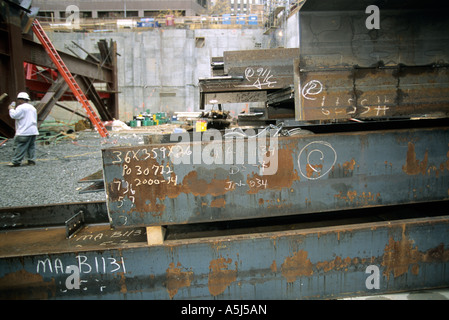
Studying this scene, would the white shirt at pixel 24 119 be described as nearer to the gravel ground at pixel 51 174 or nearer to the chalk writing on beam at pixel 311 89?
the gravel ground at pixel 51 174

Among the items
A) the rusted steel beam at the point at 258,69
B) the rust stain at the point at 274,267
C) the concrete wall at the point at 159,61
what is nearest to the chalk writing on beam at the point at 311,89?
the rust stain at the point at 274,267

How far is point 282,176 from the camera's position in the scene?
211cm

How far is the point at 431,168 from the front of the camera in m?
2.23

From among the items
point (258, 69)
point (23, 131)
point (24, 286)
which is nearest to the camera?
point (24, 286)

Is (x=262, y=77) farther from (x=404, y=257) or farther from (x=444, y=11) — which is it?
(x=404, y=257)

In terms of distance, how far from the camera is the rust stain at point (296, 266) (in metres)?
2.18

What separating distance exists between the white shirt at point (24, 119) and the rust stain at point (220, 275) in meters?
7.16

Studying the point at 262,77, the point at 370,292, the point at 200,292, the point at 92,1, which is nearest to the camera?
the point at 200,292

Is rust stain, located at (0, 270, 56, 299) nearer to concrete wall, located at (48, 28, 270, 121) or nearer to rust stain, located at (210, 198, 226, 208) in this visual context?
rust stain, located at (210, 198, 226, 208)

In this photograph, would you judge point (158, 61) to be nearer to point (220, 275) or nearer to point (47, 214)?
point (47, 214)

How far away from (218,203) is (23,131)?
7.17m

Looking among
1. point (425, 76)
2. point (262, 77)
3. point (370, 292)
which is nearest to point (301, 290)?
point (370, 292)

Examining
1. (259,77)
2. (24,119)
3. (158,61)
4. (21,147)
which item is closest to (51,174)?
(21,147)

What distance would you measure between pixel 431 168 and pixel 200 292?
210cm
